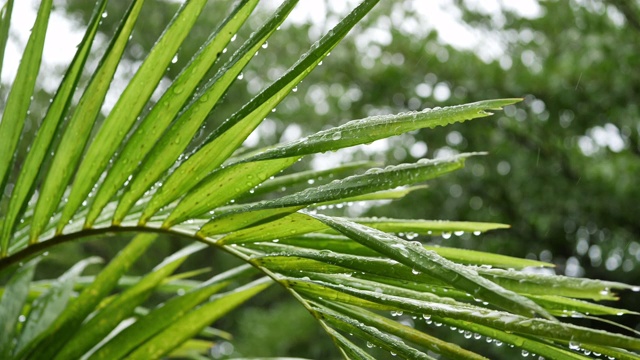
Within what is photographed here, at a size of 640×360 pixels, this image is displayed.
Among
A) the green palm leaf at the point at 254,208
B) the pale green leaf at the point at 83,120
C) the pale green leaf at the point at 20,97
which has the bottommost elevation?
the green palm leaf at the point at 254,208

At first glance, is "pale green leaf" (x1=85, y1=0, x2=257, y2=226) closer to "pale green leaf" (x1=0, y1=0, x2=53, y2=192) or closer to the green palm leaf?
the green palm leaf

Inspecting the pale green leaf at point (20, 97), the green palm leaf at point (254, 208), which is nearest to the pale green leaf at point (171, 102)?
the green palm leaf at point (254, 208)

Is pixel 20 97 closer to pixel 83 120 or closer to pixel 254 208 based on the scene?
pixel 83 120

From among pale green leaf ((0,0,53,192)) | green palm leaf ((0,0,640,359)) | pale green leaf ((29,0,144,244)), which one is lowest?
green palm leaf ((0,0,640,359))

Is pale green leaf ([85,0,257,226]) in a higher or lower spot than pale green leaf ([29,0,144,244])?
lower

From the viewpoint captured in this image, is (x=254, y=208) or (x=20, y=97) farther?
(x=20, y=97)

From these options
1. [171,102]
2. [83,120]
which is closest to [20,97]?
[83,120]

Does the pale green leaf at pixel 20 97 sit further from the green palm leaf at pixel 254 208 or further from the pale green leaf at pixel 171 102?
the pale green leaf at pixel 171 102

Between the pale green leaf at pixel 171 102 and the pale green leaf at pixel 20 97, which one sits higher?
the pale green leaf at pixel 20 97

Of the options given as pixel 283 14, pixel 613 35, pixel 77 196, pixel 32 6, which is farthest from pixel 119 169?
pixel 32 6

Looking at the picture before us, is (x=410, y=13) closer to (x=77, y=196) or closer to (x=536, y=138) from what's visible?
(x=536, y=138)

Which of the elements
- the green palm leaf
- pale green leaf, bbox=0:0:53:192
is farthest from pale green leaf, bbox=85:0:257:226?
pale green leaf, bbox=0:0:53:192

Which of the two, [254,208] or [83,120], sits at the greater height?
[83,120]

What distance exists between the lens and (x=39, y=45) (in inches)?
32.1
